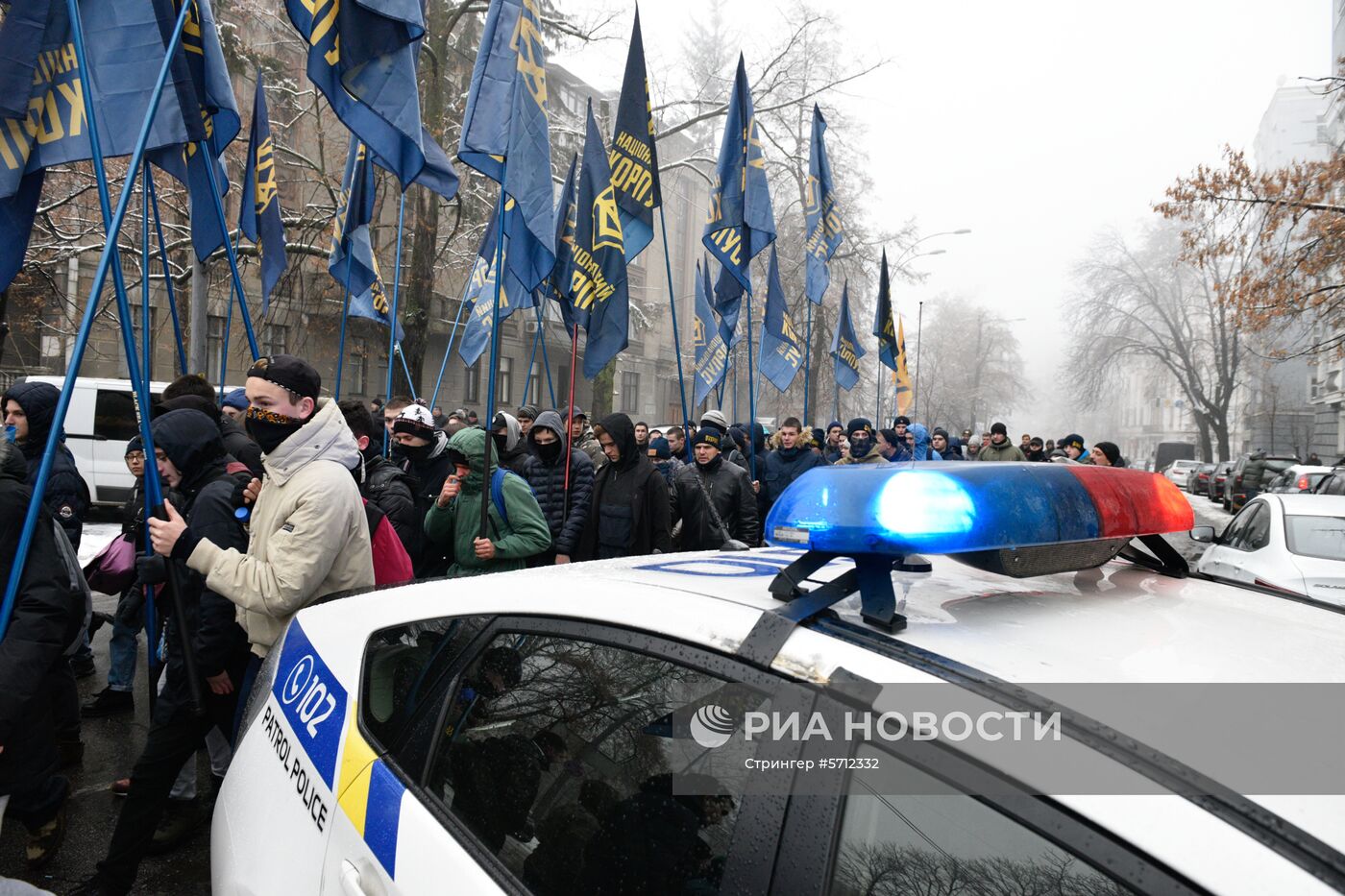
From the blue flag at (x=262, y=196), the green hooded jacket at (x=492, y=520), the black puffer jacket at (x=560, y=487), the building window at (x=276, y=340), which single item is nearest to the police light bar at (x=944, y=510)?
the green hooded jacket at (x=492, y=520)

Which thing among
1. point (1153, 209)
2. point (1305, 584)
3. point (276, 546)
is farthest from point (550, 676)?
point (1153, 209)

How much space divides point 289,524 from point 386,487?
2044 mm

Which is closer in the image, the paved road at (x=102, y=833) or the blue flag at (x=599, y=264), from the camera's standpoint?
the paved road at (x=102, y=833)

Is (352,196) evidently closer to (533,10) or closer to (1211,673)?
(533,10)

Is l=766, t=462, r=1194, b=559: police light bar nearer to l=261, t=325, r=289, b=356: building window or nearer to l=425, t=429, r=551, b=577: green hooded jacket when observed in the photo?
l=425, t=429, r=551, b=577: green hooded jacket

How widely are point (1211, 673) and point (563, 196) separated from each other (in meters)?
9.16

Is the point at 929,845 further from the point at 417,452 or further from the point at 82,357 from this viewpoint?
the point at 417,452

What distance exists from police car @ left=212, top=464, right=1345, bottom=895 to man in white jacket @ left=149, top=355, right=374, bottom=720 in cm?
96

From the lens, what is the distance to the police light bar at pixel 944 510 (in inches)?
51.7

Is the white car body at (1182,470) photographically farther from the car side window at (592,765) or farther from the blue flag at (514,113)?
the car side window at (592,765)

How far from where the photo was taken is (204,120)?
15.1 ft

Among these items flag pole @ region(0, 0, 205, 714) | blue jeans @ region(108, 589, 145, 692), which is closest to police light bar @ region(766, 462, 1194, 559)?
flag pole @ region(0, 0, 205, 714)

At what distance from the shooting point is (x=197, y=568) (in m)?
3.03

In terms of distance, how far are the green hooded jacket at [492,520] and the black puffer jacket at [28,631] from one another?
7.57 feet
